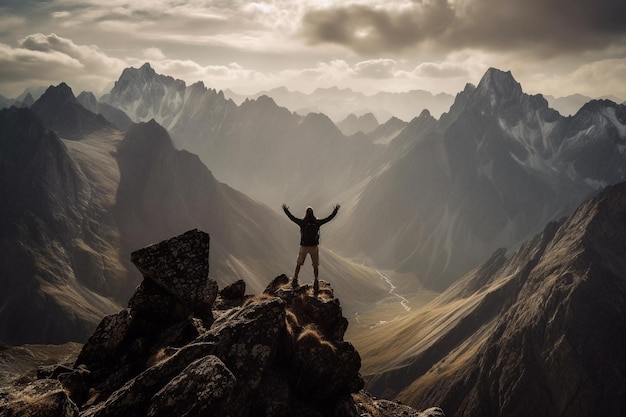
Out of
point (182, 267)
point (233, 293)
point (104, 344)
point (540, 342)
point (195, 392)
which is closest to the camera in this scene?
point (195, 392)

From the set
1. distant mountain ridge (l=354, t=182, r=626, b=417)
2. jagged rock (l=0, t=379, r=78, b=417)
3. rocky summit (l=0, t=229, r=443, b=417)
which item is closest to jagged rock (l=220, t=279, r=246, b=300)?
rocky summit (l=0, t=229, r=443, b=417)

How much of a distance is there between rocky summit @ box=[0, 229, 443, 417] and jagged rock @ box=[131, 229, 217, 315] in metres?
0.05

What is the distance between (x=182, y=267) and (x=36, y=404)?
325 inches

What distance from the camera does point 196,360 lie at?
15.4 m

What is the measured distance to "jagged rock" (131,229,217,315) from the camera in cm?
2036

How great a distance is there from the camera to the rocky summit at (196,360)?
572 inches

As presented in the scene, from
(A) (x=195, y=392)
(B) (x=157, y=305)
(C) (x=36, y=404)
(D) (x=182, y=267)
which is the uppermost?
(D) (x=182, y=267)

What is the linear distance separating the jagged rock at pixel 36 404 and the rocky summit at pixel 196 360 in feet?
0.11

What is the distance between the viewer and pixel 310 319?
21969 millimetres

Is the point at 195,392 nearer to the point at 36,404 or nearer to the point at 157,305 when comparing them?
the point at 36,404

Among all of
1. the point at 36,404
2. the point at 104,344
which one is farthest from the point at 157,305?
the point at 36,404

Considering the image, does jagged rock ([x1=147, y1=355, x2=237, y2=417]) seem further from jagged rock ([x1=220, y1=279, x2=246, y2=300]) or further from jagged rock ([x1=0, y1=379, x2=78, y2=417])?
jagged rock ([x1=220, y1=279, x2=246, y2=300])

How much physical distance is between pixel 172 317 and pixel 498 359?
123451 millimetres

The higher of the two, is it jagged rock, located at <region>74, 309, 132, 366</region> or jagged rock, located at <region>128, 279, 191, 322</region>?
jagged rock, located at <region>128, 279, 191, 322</region>
